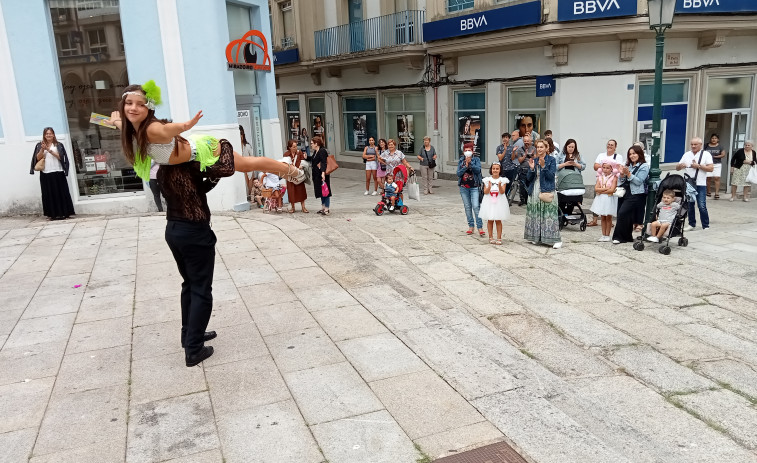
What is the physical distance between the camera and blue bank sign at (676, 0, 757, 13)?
1376 centimetres

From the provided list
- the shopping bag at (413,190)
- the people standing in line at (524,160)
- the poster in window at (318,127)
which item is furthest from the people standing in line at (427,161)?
the poster in window at (318,127)

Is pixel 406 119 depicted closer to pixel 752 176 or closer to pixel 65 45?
pixel 752 176

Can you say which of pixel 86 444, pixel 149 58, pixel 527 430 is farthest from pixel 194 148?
pixel 149 58

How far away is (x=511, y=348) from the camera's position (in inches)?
203

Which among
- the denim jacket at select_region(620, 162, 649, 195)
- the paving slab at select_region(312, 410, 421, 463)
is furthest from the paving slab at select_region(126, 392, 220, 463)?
the denim jacket at select_region(620, 162, 649, 195)

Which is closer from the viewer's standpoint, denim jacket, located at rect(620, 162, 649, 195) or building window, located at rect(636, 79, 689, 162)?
denim jacket, located at rect(620, 162, 649, 195)

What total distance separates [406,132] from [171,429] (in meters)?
18.2

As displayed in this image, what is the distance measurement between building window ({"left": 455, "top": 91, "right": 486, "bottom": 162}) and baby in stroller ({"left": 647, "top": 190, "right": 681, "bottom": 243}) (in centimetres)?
885

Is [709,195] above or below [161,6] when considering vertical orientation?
below

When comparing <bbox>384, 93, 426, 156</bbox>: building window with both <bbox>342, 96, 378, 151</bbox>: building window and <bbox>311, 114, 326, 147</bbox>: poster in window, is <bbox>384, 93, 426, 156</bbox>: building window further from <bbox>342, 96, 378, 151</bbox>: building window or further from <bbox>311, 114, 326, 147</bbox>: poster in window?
<bbox>311, 114, 326, 147</bbox>: poster in window

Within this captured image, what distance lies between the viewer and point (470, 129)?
1836cm

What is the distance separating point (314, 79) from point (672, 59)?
547 inches

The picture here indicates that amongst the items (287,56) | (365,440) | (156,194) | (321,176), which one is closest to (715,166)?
(321,176)

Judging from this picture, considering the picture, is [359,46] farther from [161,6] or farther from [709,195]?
[709,195]
